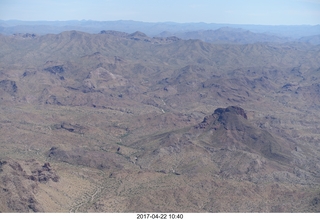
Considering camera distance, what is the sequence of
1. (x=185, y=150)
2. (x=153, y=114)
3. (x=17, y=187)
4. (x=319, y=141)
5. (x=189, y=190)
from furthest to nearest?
(x=153, y=114) → (x=319, y=141) → (x=185, y=150) → (x=189, y=190) → (x=17, y=187)

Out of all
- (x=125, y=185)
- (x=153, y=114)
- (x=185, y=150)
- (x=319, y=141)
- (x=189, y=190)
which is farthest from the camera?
(x=153, y=114)

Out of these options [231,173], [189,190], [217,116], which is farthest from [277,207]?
[217,116]

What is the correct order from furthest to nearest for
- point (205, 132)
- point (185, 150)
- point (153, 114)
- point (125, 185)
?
point (153, 114) → point (205, 132) → point (185, 150) → point (125, 185)

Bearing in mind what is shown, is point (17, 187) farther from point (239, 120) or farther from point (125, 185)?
point (239, 120)

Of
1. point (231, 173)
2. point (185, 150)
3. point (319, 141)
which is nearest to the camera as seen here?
point (231, 173)

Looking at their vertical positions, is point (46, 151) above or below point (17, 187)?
below

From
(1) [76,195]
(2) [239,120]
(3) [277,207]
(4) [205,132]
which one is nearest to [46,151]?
(1) [76,195]

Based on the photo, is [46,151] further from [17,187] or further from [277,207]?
[277,207]

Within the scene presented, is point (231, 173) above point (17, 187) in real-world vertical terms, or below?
below

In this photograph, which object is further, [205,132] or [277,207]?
[205,132]
